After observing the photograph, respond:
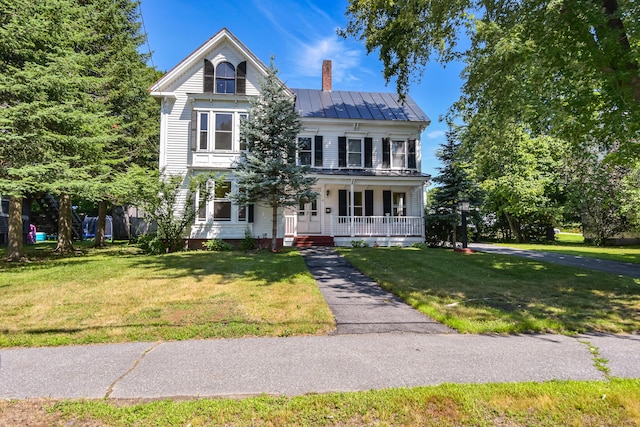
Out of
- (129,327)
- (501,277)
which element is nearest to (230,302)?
(129,327)

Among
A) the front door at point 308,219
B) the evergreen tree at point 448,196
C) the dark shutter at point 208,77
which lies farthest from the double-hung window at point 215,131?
the evergreen tree at point 448,196

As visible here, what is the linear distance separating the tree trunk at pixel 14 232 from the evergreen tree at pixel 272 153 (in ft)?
24.4

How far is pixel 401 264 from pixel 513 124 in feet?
19.5

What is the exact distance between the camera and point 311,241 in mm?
17031

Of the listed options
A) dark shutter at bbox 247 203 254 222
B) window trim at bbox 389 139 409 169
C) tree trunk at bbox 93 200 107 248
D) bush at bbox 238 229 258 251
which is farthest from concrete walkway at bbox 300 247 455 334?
tree trunk at bbox 93 200 107 248

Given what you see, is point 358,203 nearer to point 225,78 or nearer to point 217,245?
point 217,245

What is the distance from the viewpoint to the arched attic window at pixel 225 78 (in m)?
15.6

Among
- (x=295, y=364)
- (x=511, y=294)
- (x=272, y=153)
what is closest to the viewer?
(x=295, y=364)

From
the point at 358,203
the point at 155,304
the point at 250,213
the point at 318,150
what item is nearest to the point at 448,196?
the point at 358,203

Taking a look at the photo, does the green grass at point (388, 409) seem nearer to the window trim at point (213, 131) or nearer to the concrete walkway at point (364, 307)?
the concrete walkway at point (364, 307)

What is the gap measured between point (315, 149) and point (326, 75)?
663cm

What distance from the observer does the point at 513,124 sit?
36.9ft

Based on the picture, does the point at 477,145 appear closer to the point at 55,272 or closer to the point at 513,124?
the point at 513,124

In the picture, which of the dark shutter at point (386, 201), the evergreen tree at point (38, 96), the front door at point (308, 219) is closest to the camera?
the evergreen tree at point (38, 96)
